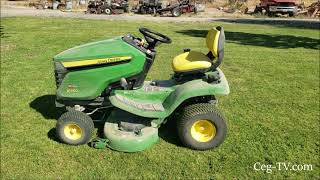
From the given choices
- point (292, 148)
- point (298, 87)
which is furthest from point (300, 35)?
point (292, 148)

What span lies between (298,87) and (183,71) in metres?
3.40

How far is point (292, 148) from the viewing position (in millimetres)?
4656

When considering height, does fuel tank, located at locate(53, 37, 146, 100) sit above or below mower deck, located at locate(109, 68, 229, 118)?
above

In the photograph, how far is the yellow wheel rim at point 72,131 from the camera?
15.2 feet

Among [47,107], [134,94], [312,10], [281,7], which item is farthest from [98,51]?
[312,10]

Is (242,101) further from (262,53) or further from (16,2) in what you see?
(16,2)

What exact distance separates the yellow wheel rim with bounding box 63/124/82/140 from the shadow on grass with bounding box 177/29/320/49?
8558 millimetres

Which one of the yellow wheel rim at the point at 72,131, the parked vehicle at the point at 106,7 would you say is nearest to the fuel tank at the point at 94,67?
the yellow wheel rim at the point at 72,131

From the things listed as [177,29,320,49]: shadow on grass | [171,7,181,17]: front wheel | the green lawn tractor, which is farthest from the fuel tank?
[171,7,181,17]: front wheel

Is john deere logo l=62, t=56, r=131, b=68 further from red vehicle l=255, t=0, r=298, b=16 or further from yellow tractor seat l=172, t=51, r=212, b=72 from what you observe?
red vehicle l=255, t=0, r=298, b=16

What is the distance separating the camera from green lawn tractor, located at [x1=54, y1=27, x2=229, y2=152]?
4.50 meters

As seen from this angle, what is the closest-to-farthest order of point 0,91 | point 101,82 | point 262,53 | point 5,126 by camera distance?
point 101,82 → point 5,126 → point 0,91 → point 262,53

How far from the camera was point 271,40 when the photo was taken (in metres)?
13.3

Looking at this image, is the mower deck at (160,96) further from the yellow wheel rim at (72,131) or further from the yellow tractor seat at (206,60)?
the yellow wheel rim at (72,131)
